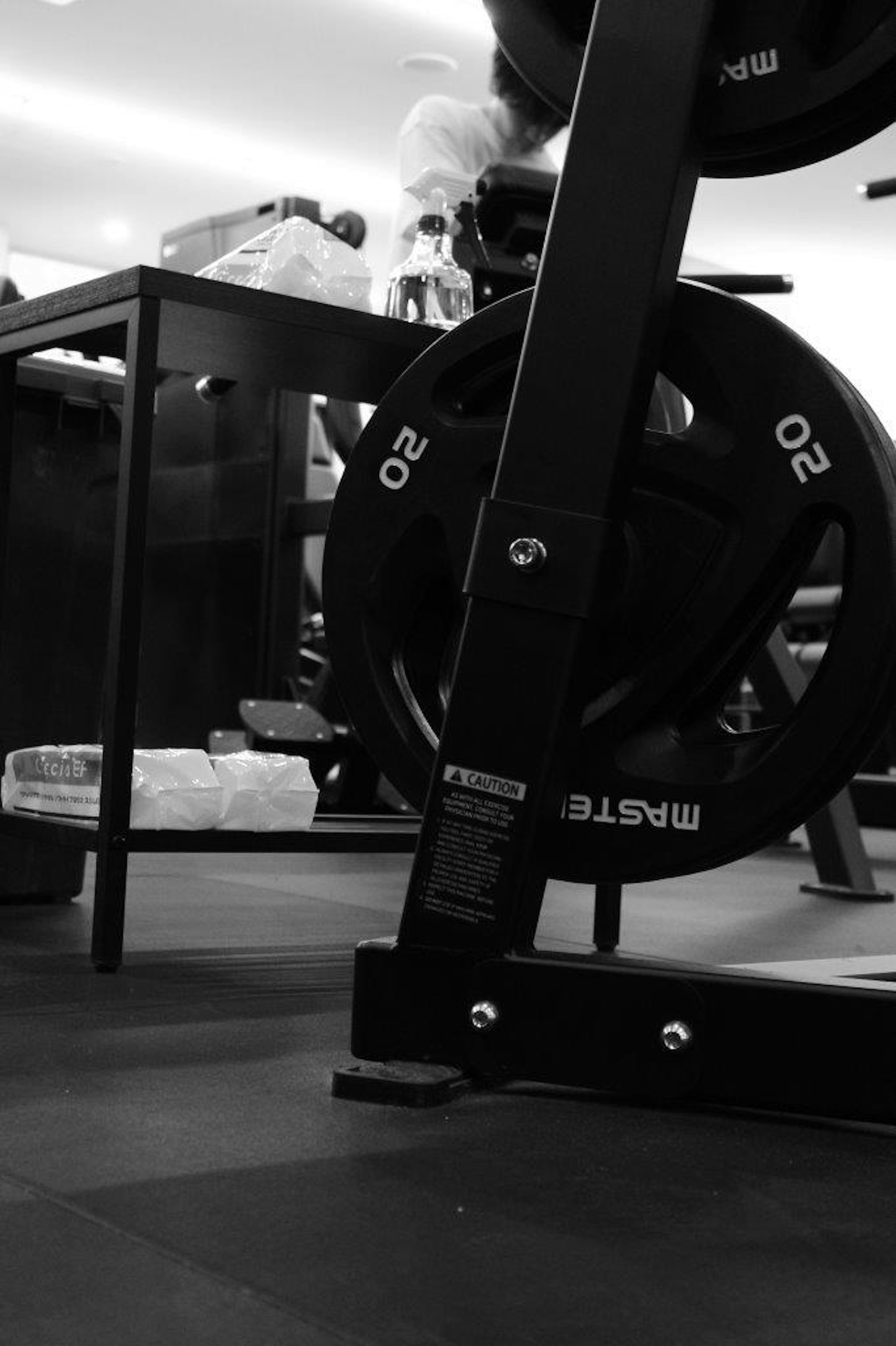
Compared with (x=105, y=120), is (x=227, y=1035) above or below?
below

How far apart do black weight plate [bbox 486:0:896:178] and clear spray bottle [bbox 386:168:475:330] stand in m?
0.71

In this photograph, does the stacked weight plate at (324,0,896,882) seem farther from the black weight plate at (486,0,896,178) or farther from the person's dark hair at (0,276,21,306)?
the person's dark hair at (0,276,21,306)

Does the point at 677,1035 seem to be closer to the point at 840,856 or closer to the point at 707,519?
the point at 707,519

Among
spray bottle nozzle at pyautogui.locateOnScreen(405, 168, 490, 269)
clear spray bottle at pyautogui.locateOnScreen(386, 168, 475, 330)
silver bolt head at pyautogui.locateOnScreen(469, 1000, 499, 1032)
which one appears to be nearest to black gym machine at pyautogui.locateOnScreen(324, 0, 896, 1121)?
silver bolt head at pyautogui.locateOnScreen(469, 1000, 499, 1032)

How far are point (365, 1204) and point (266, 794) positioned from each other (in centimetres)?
92

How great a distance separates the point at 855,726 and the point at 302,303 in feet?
2.72

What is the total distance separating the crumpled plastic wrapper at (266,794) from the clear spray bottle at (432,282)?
0.54m

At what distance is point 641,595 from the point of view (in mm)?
1201

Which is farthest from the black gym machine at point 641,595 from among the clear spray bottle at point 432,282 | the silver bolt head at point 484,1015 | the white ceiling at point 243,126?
the white ceiling at point 243,126

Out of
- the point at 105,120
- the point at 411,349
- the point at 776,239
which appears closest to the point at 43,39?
the point at 105,120

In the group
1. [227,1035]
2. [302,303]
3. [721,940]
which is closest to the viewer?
[227,1035]

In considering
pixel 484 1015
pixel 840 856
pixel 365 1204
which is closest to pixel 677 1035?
pixel 484 1015

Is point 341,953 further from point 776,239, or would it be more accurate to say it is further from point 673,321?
point 776,239

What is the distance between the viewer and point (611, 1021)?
1081mm
